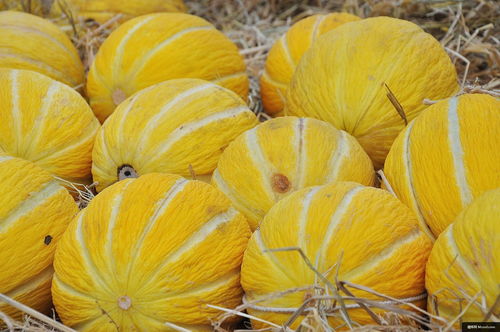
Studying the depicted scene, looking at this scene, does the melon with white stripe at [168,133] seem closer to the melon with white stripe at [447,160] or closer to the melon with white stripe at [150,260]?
the melon with white stripe at [150,260]

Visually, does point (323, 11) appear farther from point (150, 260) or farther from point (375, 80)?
point (150, 260)

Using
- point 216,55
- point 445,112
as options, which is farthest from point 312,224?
point 216,55

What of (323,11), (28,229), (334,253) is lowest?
(323,11)

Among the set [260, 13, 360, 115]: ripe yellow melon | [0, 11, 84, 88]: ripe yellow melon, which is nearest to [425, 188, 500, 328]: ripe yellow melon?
[260, 13, 360, 115]: ripe yellow melon

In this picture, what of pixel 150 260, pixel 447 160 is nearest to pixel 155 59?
pixel 150 260

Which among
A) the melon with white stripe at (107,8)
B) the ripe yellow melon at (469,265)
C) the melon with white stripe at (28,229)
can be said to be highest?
the ripe yellow melon at (469,265)

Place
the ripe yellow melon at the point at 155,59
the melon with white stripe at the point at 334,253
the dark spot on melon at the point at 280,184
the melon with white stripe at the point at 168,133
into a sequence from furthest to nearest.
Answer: the ripe yellow melon at the point at 155,59
the melon with white stripe at the point at 168,133
the dark spot on melon at the point at 280,184
the melon with white stripe at the point at 334,253

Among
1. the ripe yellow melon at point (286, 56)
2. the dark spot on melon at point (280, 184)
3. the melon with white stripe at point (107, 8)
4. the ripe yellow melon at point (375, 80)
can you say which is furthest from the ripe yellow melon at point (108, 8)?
the dark spot on melon at point (280, 184)

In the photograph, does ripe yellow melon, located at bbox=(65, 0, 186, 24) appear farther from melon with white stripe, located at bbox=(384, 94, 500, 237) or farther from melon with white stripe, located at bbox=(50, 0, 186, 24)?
melon with white stripe, located at bbox=(384, 94, 500, 237)
